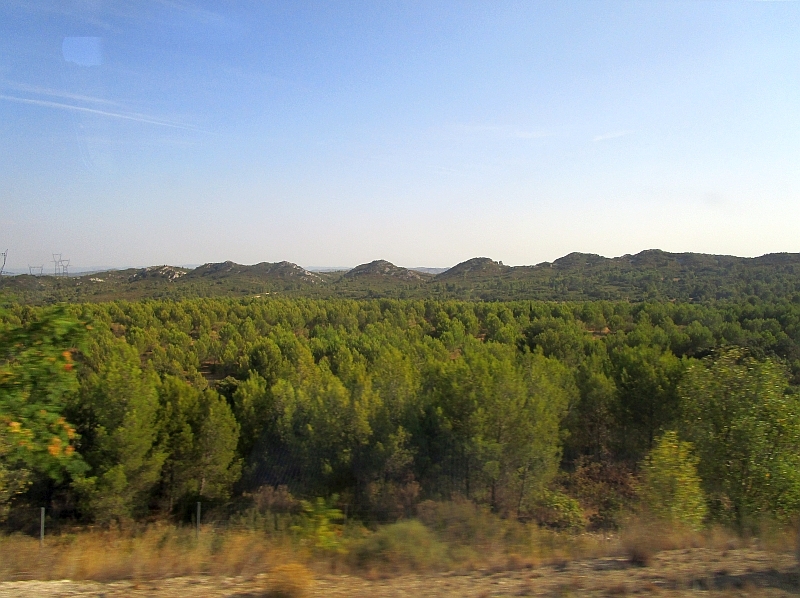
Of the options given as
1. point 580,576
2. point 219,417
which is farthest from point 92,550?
point 219,417

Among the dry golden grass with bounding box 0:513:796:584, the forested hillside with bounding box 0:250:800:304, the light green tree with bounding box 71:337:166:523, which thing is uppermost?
the forested hillside with bounding box 0:250:800:304

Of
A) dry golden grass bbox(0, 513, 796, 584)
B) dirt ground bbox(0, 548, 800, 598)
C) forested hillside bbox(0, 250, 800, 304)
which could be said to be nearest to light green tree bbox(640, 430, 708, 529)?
dry golden grass bbox(0, 513, 796, 584)

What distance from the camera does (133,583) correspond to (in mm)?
4047

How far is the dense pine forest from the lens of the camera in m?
5.43

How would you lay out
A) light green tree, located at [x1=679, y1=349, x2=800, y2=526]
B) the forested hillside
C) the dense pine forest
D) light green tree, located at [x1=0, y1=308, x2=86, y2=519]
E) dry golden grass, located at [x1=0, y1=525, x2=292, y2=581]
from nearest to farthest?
light green tree, located at [x1=0, y1=308, x2=86, y2=519]
dry golden grass, located at [x1=0, y1=525, x2=292, y2=581]
the dense pine forest
light green tree, located at [x1=679, y1=349, x2=800, y2=526]
the forested hillside

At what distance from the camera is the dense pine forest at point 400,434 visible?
17.8 ft

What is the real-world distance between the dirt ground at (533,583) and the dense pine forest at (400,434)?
3.72 feet

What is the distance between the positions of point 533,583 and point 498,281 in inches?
3305

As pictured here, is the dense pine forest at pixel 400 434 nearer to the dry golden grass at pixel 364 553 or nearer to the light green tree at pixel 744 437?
the light green tree at pixel 744 437

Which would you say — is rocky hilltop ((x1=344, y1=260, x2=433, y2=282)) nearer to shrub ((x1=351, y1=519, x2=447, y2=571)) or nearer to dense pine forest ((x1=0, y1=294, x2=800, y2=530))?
dense pine forest ((x1=0, y1=294, x2=800, y2=530))

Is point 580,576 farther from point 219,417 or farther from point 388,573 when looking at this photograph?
point 219,417

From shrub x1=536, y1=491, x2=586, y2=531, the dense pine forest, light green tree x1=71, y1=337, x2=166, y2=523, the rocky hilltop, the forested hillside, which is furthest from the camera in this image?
the rocky hilltop

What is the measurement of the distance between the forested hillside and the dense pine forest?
75.6ft

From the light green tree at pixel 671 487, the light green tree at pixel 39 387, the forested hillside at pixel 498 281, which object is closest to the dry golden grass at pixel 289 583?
the light green tree at pixel 39 387
